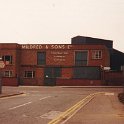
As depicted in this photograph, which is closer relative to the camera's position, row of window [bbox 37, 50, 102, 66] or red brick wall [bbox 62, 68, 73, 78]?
row of window [bbox 37, 50, 102, 66]

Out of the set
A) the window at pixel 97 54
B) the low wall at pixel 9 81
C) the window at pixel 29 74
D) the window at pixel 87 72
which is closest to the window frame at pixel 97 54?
the window at pixel 97 54

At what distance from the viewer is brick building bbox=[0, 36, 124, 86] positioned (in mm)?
79562

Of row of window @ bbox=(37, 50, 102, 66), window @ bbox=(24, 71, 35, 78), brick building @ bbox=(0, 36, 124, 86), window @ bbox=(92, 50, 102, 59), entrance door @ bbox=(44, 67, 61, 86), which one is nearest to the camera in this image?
brick building @ bbox=(0, 36, 124, 86)

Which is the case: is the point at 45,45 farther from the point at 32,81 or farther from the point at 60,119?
the point at 60,119

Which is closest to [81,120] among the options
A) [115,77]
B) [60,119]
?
[60,119]

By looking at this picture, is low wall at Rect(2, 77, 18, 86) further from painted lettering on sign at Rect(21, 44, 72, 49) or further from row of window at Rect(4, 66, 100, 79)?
painted lettering on sign at Rect(21, 44, 72, 49)

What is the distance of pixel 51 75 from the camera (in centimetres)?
8106

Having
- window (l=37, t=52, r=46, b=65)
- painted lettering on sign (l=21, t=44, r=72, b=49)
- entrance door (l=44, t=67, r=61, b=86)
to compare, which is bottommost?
entrance door (l=44, t=67, r=61, b=86)

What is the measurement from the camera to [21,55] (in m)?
82.9

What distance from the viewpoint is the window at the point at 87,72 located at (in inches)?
3128

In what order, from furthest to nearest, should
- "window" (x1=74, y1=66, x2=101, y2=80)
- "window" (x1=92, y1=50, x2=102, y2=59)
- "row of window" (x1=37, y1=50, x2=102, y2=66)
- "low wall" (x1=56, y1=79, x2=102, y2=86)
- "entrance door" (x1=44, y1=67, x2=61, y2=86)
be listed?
"entrance door" (x1=44, y1=67, x2=61, y2=86), "row of window" (x1=37, y1=50, x2=102, y2=66), "window" (x1=92, y1=50, x2=102, y2=59), "window" (x1=74, y1=66, x2=101, y2=80), "low wall" (x1=56, y1=79, x2=102, y2=86)

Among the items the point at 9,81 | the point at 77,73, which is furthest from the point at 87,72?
the point at 9,81

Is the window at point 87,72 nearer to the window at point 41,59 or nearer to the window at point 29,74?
the window at point 41,59

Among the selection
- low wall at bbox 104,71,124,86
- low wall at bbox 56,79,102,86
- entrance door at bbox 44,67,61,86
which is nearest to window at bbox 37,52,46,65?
entrance door at bbox 44,67,61,86
